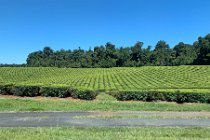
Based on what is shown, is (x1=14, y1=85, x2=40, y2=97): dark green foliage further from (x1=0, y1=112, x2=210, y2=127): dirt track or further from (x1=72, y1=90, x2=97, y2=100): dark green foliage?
(x1=0, y1=112, x2=210, y2=127): dirt track

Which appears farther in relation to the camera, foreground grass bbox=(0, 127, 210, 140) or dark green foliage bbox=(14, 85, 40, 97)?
dark green foliage bbox=(14, 85, 40, 97)

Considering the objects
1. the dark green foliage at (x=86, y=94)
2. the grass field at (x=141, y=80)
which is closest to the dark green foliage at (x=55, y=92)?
the grass field at (x=141, y=80)

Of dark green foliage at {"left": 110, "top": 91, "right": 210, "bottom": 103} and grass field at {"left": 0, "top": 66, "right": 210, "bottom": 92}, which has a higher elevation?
grass field at {"left": 0, "top": 66, "right": 210, "bottom": 92}

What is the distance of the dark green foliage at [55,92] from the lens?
90.7 ft

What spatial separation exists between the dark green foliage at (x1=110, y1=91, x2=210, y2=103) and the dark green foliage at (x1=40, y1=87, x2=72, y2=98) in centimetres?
372

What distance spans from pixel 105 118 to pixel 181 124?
3.11m

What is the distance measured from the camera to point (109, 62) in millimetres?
136750

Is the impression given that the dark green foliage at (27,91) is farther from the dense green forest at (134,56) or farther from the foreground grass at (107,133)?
the dense green forest at (134,56)

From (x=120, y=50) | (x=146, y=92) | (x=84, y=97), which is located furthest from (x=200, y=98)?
(x=120, y=50)

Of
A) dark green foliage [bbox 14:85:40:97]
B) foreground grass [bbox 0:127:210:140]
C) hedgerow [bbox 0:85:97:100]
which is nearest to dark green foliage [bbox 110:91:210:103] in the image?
hedgerow [bbox 0:85:97:100]

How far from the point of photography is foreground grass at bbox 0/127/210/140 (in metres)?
10.9

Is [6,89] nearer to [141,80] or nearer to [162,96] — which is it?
[162,96]

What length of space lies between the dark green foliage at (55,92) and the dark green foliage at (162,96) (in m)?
3.72

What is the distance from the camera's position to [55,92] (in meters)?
27.9
